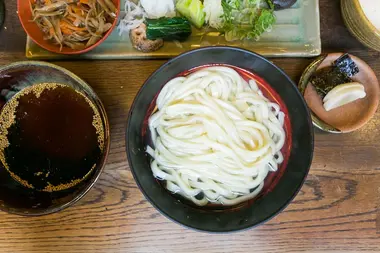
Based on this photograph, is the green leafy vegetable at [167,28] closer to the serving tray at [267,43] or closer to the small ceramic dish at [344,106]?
the serving tray at [267,43]

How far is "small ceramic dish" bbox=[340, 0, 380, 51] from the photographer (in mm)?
2191

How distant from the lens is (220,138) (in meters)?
2.08

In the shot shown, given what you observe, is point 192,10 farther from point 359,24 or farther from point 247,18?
point 359,24

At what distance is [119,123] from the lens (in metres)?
2.32

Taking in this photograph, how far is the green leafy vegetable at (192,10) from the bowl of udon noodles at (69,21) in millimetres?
316

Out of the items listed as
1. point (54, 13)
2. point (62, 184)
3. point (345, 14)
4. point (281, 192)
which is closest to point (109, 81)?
point (54, 13)

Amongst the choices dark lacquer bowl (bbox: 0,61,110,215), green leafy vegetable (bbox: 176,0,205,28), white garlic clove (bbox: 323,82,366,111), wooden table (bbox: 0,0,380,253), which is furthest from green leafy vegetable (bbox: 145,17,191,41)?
white garlic clove (bbox: 323,82,366,111)

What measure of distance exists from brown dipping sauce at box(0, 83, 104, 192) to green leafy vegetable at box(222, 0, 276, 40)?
811 mm

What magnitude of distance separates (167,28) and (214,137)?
59 centimetres

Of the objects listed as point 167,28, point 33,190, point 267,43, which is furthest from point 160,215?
point 267,43

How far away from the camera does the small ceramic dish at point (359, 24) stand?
7.19ft

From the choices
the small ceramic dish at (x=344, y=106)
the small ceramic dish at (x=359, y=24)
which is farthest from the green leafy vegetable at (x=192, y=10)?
the small ceramic dish at (x=359, y=24)

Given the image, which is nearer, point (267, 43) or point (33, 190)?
point (33, 190)

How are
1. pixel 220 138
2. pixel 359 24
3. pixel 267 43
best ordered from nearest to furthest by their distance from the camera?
pixel 220 138 → pixel 359 24 → pixel 267 43
